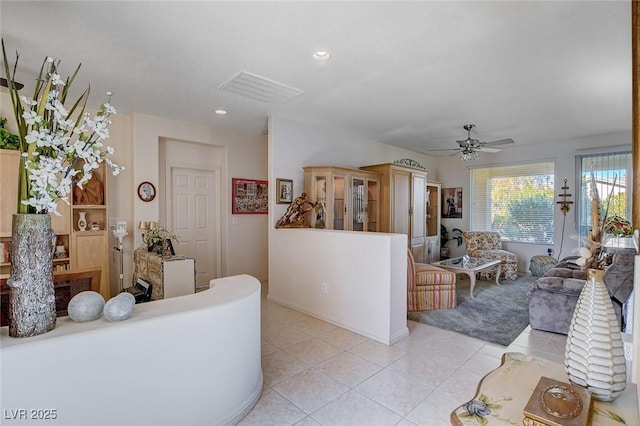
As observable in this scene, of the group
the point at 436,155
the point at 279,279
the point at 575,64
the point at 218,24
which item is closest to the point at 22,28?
the point at 218,24

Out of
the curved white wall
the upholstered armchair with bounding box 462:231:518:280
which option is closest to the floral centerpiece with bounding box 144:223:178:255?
the curved white wall

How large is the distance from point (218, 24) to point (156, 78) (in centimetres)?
126

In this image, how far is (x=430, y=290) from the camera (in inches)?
155

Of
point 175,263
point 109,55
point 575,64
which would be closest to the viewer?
point 109,55

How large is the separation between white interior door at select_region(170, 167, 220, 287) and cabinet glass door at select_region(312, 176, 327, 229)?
1857 mm

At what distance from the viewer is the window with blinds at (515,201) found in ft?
19.7

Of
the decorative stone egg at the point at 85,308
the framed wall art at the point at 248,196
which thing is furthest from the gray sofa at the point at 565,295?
the framed wall art at the point at 248,196

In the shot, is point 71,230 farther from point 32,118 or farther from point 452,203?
point 452,203

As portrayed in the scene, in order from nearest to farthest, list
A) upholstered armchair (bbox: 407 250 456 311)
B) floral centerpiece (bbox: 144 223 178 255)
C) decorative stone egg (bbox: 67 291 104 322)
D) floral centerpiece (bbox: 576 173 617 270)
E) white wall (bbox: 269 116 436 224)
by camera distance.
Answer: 1. floral centerpiece (bbox: 576 173 617 270)
2. decorative stone egg (bbox: 67 291 104 322)
3. floral centerpiece (bbox: 144 223 178 255)
4. upholstered armchair (bbox: 407 250 456 311)
5. white wall (bbox: 269 116 436 224)

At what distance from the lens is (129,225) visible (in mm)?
4203

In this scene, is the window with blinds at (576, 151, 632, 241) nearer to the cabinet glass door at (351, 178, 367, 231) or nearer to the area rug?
the area rug

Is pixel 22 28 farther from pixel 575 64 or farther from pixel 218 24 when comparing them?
pixel 575 64

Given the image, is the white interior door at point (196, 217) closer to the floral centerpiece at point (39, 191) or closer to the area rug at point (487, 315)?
the area rug at point (487, 315)

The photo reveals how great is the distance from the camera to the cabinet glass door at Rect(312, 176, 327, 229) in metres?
4.41
